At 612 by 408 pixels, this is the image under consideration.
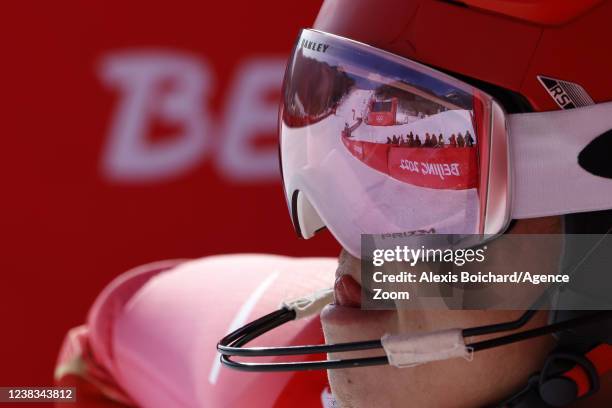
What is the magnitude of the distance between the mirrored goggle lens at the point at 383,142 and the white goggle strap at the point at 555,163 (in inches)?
1.4

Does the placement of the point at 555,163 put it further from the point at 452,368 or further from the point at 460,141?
the point at 452,368

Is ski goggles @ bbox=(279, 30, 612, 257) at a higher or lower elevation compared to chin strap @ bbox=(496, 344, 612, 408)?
higher

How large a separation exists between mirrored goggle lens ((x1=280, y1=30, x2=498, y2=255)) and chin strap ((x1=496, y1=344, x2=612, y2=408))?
0.18 metres

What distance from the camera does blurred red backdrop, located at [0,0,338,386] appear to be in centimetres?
298

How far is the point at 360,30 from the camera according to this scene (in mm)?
1128

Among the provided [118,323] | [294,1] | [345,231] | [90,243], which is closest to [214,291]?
[118,323]

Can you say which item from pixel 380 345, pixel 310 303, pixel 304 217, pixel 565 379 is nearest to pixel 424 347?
pixel 380 345

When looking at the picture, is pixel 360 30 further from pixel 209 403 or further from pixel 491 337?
pixel 209 403

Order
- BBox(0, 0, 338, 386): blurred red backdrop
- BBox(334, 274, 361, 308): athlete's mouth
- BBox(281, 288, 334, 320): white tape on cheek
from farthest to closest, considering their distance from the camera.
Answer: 1. BBox(0, 0, 338, 386): blurred red backdrop
2. BBox(281, 288, 334, 320): white tape on cheek
3. BBox(334, 274, 361, 308): athlete's mouth

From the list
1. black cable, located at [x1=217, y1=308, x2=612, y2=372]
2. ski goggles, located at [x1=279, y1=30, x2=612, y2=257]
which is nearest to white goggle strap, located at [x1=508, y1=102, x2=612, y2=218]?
ski goggles, located at [x1=279, y1=30, x2=612, y2=257]

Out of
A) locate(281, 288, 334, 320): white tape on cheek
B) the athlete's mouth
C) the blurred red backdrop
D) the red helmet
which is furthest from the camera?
Answer: the blurred red backdrop

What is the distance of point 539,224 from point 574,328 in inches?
4.7

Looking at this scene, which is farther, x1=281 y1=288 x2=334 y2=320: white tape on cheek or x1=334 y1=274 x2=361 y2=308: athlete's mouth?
x1=281 y1=288 x2=334 y2=320: white tape on cheek

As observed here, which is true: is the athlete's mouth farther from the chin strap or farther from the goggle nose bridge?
the chin strap
